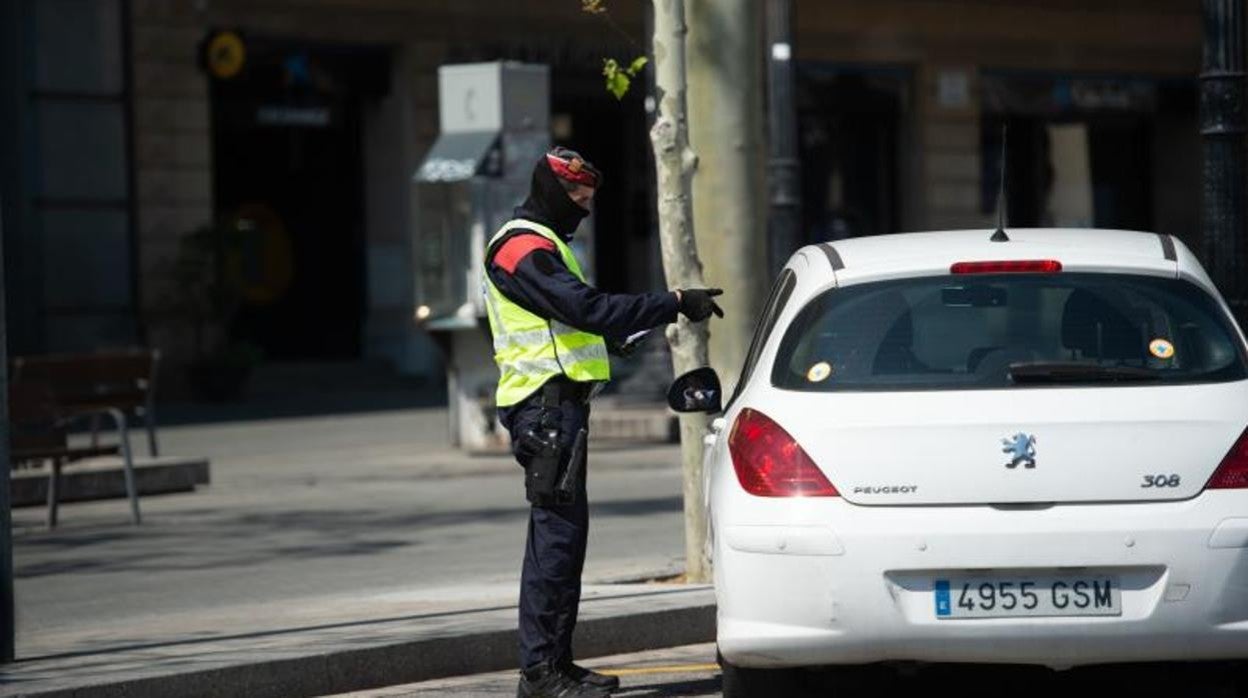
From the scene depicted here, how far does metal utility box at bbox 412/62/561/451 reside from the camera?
20.7 metres

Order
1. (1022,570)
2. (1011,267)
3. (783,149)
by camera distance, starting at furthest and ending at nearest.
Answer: (783,149), (1011,267), (1022,570)

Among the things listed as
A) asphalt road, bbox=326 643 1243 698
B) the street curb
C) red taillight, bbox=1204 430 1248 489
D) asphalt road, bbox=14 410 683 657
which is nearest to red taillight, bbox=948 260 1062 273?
red taillight, bbox=1204 430 1248 489

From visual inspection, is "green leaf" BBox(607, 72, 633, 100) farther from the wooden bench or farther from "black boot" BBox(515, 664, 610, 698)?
the wooden bench

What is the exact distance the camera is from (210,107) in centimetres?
3030

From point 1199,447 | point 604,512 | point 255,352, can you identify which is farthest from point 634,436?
point 1199,447

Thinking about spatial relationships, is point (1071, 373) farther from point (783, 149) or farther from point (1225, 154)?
point (783, 149)

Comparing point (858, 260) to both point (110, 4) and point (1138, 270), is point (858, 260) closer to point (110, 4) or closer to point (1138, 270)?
point (1138, 270)

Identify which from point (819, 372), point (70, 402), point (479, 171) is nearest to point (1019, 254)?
point (819, 372)

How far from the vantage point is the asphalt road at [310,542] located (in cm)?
1135

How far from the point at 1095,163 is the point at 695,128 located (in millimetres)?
30762

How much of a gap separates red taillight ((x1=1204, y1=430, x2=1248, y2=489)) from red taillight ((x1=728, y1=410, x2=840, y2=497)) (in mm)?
1028

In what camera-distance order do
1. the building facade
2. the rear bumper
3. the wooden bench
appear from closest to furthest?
1. the rear bumper
2. the wooden bench
3. the building facade

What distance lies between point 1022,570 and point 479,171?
13591mm

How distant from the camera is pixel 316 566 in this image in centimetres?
1320
